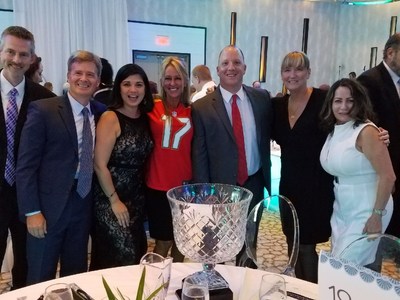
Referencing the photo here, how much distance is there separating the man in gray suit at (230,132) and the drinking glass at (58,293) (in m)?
1.35

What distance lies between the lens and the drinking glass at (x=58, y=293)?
98 centimetres

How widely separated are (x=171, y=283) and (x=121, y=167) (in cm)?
92

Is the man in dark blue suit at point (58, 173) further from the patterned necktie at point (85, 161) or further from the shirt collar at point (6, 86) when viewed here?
the shirt collar at point (6, 86)

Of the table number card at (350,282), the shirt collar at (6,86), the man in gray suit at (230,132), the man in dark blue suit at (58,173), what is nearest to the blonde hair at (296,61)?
the man in gray suit at (230,132)

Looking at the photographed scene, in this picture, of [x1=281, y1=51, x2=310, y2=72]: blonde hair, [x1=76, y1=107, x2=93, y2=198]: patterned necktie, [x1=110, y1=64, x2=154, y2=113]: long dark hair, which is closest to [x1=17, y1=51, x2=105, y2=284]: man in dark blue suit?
[x1=76, y1=107, x2=93, y2=198]: patterned necktie

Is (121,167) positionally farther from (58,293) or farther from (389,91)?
(389,91)

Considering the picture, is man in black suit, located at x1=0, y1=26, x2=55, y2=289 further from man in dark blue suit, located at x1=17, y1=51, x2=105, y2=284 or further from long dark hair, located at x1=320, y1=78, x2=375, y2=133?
long dark hair, located at x1=320, y1=78, x2=375, y2=133

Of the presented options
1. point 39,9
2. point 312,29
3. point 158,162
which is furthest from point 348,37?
point 158,162

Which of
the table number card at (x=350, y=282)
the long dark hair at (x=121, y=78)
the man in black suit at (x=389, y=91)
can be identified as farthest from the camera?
the man in black suit at (x=389, y=91)

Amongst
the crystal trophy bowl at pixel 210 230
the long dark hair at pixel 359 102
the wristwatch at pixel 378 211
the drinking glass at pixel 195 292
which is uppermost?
the long dark hair at pixel 359 102

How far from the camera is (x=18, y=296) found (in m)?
1.18

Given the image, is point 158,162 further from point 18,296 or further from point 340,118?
point 18,296

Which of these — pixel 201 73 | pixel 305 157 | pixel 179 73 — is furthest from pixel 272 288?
pixel 201 73

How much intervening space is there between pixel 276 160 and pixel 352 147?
→ 3061 millimetres
